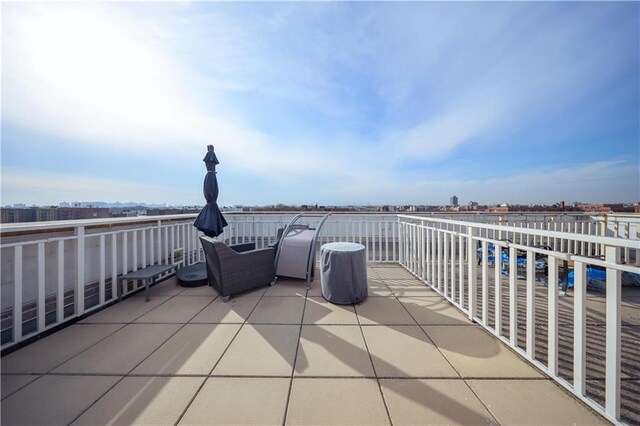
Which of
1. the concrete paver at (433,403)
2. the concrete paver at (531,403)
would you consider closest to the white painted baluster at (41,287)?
the concrete paver at (433,403)

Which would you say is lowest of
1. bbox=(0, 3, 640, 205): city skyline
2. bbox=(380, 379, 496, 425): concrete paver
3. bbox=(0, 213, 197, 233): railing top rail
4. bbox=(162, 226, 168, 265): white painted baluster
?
A: bbox=(380, 379, 496, 425): concrete paver

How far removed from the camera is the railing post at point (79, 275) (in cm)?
240

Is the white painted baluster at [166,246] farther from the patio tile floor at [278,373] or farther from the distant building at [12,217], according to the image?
the distant building at [12,217]

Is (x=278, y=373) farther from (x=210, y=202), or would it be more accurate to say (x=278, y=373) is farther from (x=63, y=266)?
(x=210, y=202)

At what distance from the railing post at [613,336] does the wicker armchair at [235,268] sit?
3121 mm

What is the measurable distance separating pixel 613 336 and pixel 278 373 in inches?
76.1

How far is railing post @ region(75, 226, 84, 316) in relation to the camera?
7.89 feet

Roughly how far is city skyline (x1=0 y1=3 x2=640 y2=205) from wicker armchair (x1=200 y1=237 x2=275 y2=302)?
155 centimetres

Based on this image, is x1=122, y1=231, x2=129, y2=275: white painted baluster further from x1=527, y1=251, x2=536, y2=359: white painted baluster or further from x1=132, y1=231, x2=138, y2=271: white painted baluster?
x1=527, y1=251, x2=536, y2=359: white painted baluster

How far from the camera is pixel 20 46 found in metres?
2.79

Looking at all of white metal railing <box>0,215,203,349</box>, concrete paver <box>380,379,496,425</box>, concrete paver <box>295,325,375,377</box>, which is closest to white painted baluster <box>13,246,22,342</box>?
white metal railing <box>0,215,203,349</box>

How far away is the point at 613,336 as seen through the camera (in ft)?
3.75

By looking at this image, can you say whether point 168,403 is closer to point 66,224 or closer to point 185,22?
point 66,224

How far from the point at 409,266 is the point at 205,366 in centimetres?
344
